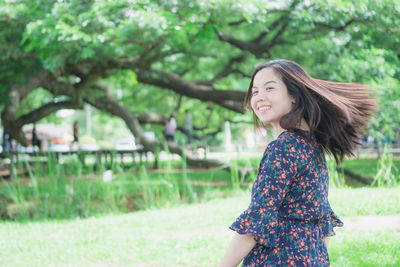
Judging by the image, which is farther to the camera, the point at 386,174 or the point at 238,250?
the point at 386,174

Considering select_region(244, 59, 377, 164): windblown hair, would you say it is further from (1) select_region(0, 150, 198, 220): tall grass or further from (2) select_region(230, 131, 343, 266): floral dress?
(1) select_region(0, 150, 198, 220): tall grass

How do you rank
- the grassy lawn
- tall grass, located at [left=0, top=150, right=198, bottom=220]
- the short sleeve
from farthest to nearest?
tall grass, located at [left=0, top=150, right=198, bottom=220], the grassy lawn, the short sleeve

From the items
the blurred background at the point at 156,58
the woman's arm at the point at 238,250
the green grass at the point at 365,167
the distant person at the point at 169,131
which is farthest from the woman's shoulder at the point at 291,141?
the distant person at the point at 169,131

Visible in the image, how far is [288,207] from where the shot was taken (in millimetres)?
1638

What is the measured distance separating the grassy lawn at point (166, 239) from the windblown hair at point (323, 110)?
7.47ft

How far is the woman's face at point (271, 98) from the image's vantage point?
5.87 feet

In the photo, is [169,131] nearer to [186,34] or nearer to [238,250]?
[186,34]

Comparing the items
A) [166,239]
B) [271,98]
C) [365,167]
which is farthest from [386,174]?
[365,167]

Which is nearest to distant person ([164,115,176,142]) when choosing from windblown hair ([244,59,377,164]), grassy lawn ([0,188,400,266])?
grassy lawn ([0,188,400,266])

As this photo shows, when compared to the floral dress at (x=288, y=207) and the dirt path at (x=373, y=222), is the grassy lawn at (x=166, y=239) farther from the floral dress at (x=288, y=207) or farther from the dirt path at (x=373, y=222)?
the floral dress at (x=288, y=207)

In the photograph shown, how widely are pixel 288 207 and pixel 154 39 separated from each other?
7.29m

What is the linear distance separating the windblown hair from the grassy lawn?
228 centimetres

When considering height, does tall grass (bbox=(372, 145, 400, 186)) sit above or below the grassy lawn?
above

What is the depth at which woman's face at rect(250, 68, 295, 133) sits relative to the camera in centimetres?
179
